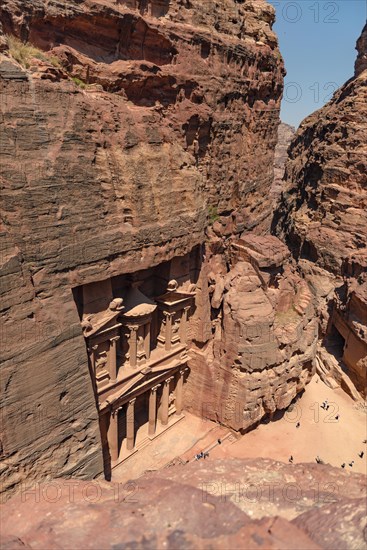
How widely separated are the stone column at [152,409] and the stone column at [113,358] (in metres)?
2.55

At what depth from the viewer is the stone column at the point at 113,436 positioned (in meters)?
15.3

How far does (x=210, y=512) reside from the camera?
4766 mm

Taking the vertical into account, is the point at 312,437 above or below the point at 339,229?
below

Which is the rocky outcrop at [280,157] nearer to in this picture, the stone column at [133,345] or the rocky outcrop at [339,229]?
the rocky outcrop at [339,229]

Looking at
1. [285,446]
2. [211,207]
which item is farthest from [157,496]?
[211,207]

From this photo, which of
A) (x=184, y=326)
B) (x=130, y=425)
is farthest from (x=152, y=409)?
(x=184, y=326)

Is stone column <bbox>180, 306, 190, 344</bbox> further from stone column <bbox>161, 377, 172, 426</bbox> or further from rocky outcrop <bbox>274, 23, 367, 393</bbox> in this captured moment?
rocky outcrop <bbox>274, 23, 367, 393</bbox>

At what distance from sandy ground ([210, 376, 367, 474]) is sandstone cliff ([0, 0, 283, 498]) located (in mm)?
4978

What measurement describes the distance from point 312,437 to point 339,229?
14.1 meters

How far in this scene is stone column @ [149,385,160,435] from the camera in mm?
16889

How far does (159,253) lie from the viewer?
14.6 meters

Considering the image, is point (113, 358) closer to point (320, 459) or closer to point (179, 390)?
point (179, 390)

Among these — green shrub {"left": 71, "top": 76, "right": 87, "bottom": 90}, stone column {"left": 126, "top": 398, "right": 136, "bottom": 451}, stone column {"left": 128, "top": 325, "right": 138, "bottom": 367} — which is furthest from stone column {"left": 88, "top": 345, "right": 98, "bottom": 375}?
green shrub {"left": 71, "top": 76, "right": 87, "bottom": 90}

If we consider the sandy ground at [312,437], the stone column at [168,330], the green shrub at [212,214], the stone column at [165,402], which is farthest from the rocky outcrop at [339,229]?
the stone column at [165,402]
